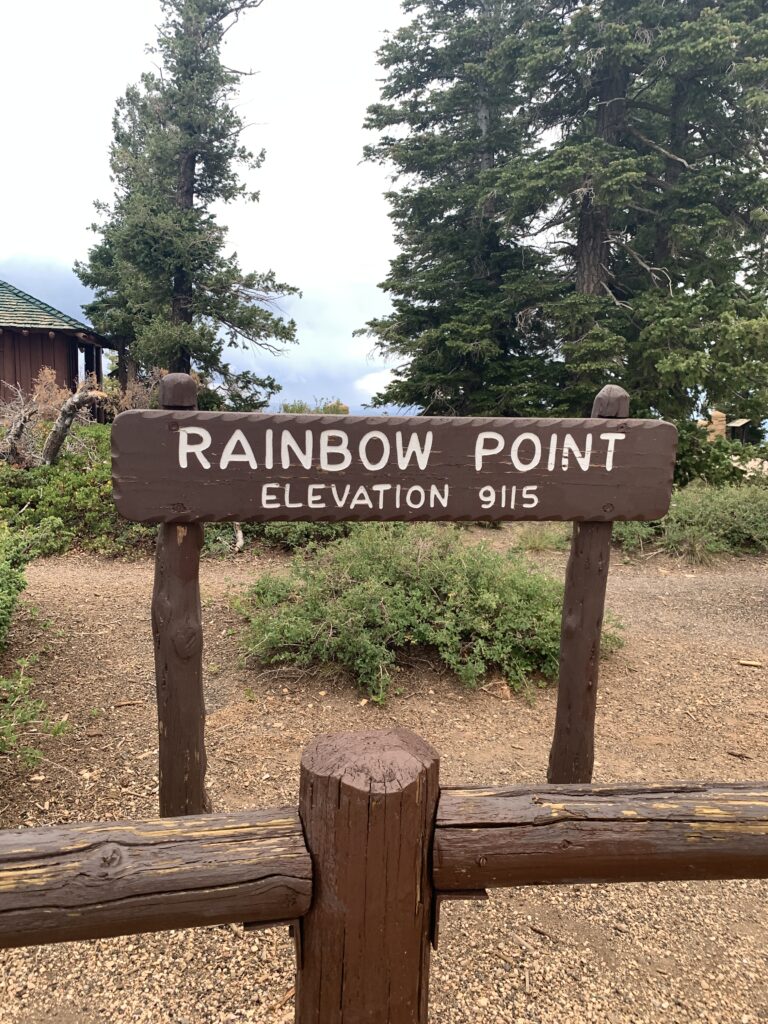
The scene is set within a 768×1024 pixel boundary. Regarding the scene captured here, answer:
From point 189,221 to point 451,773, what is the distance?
1636cm

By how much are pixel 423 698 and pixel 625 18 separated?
1624cm

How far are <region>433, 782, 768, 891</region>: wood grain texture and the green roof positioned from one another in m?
19.9

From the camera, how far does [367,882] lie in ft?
4.44

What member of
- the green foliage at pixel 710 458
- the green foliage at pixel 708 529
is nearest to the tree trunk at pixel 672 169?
the green foliage at pixel 710 458

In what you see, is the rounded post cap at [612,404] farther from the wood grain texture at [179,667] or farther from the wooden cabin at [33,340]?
the wooden cabin at [33,340]

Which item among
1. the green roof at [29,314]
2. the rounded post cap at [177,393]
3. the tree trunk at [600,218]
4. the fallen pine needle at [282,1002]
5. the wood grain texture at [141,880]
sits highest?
the tree trunk at [600,218]

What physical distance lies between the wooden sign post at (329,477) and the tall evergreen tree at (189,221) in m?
13.8

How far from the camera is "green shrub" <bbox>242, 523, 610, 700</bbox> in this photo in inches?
176

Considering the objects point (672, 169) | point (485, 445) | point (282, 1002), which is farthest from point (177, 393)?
point (672, 169)

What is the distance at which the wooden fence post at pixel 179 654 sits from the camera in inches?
97.3

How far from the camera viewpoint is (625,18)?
14.0 metres

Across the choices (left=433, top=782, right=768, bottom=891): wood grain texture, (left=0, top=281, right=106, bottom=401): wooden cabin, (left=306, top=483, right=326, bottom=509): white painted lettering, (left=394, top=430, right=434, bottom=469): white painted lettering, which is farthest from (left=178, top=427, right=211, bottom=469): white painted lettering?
(left=0, top=281, right=106, bottom=401): wooden cabin

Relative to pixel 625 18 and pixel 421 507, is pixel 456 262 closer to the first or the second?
pixel 625 18

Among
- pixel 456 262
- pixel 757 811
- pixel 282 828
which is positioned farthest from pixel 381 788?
pixel 456 262
